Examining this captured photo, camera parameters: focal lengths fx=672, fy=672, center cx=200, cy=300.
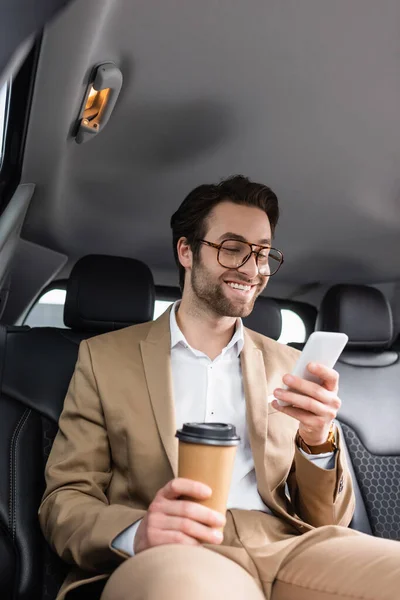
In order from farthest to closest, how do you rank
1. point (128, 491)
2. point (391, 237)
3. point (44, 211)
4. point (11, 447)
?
point (391, 237) → point (44, 211) → point (11, 447) → point (128, 491)

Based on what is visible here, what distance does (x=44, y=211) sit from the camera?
103 inches

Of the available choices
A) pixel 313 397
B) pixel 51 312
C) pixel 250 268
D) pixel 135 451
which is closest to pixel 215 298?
pixel 250 268

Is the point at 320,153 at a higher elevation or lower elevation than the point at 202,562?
higher

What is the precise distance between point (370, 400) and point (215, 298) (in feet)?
2.86

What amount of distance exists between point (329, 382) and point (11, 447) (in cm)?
93

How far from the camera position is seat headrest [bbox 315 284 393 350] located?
2.43 metres

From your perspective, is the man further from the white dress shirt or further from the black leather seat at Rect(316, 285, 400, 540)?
the black leather seat at Rect(316, 285, 400, 540)

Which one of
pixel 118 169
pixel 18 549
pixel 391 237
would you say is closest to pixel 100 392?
pixel 18 549

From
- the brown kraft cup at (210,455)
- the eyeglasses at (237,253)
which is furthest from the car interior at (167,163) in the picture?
the brown kraft cup at (210,455)

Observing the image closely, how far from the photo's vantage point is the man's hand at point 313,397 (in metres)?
1.22

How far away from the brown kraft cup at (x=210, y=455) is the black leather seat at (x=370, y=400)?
3.99ft

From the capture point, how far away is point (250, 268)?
178 centimetres

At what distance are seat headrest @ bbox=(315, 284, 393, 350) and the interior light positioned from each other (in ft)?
3.47

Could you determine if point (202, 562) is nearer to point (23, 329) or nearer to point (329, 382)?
point (329, 382)
